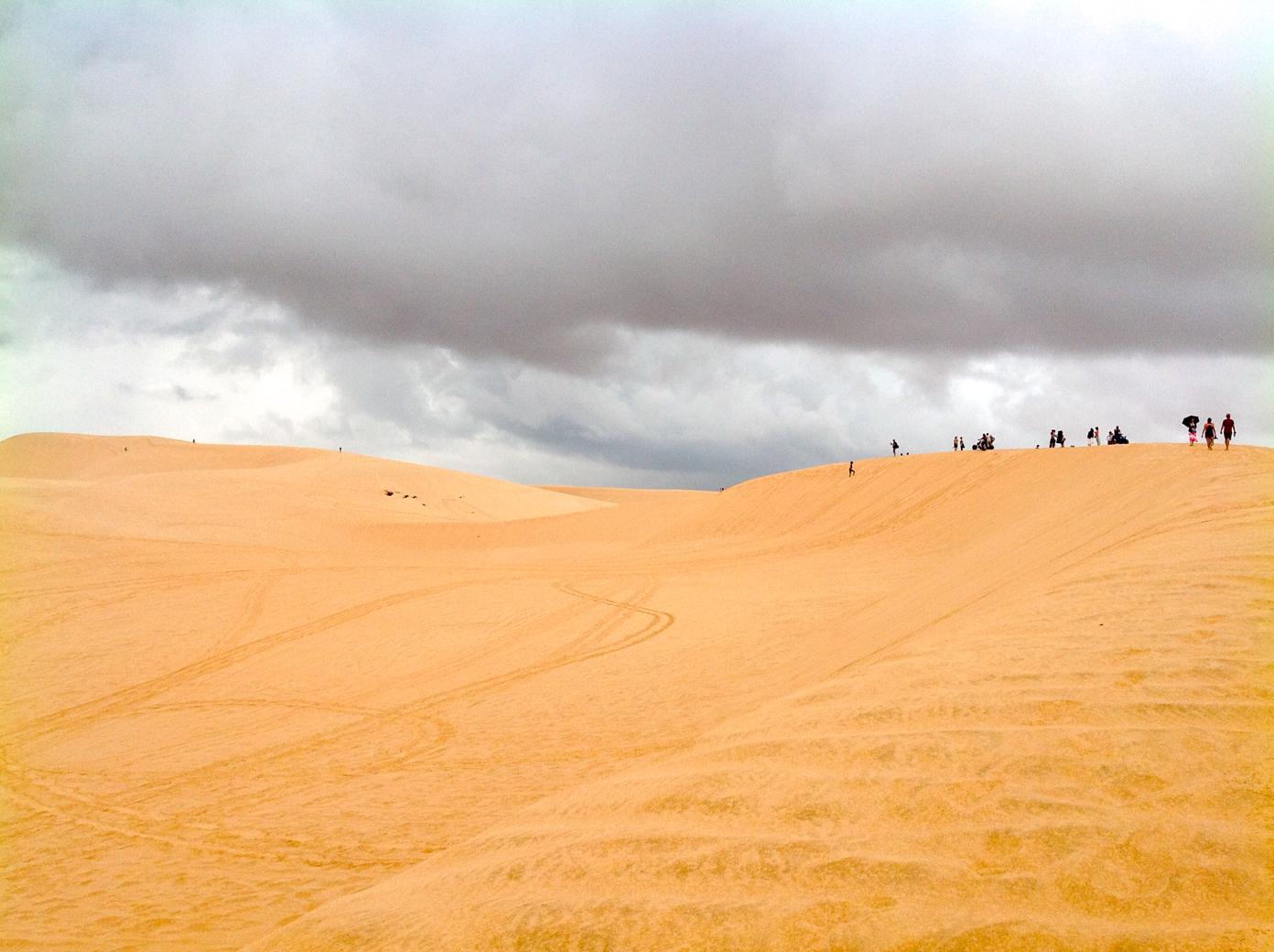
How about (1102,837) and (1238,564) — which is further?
(1238,564)

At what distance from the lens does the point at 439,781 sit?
8.53 m

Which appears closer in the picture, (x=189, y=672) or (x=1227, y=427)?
(x=189, y=672)

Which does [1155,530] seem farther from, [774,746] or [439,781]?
[439,781]

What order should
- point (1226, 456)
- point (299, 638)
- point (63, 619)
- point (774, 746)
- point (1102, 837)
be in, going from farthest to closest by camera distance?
point (1226, 456) < point (63, 619) < point (299, 638) < point (774, 746) < point (1102, 837)

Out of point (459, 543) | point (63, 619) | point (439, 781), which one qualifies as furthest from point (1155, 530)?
point (459, 543)

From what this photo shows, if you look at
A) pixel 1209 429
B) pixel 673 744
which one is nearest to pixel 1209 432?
pixel 1209 429

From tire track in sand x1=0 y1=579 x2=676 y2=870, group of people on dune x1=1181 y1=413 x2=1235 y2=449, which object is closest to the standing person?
group of people on dune x1=1181 y1=413 x2=1235 y2=449

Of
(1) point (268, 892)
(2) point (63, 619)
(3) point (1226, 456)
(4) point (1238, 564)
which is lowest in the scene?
(1) point (268, 892)

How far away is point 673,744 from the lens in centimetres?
868

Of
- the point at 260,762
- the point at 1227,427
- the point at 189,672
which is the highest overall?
the point at 1227,427

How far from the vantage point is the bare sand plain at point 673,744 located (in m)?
3.37

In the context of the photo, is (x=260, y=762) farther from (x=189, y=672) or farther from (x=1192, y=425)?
(x=1192, y=425)

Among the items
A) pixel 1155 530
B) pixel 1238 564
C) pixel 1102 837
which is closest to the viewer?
pixel 1102 837

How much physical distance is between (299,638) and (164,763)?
549cm
